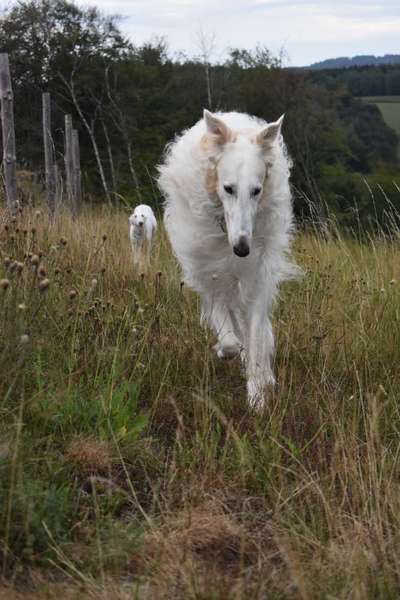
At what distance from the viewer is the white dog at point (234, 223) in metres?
5.16

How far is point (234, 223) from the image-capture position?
5.01m

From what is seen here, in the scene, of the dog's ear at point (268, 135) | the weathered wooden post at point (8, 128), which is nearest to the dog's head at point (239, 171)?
the dog's ear at point (268, 135)

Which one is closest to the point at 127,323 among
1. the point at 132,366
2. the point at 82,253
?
the point at 132,366

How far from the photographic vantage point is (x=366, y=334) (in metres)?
5.50

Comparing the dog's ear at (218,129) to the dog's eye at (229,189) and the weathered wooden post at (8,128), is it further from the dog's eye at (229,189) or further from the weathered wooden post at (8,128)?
the weathered wooden post at (8,128)

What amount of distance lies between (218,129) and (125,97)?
3302cm

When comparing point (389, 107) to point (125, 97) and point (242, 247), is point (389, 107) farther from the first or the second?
point (242, 247)

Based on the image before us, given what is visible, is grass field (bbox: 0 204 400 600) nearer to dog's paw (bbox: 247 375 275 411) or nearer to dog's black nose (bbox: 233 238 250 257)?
dog's paw (bbox: 247 375 275 411)

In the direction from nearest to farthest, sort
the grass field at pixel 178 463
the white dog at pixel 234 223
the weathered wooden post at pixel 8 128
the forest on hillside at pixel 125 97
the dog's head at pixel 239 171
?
the grass field at pixel 178 463
the dog's head at pixel 239 171
the white dog at pixel 234 223
the weathered wooden post at pixel 8 128
the forest on hillside at pixel 125 97

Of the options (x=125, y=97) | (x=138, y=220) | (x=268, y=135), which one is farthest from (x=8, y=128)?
(x=125, y=97)

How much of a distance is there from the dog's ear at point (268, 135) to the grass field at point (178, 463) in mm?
1160

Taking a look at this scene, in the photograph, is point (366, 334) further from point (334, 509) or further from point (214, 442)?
point (334, 509)

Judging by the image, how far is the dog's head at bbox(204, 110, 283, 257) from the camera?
16.4ft

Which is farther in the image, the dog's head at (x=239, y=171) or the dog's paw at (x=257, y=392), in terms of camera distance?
the dog's head at (x=239, y=171)
